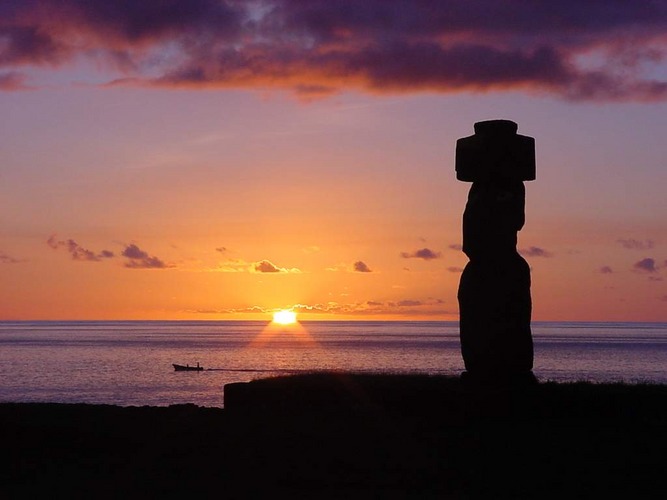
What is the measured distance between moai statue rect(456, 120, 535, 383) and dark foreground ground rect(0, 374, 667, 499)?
2.22 feet

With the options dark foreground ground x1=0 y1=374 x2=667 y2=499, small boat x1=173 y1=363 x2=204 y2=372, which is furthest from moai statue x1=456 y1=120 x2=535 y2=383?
small boat x1=173 y1=363 x2=204 y2=372

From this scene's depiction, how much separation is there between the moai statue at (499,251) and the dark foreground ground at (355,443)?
0.68 meters

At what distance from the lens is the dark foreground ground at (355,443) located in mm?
11367

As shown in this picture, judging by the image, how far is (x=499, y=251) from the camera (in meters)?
18.0

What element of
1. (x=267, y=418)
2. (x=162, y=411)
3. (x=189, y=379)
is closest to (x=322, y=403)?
(x=267, y=418)

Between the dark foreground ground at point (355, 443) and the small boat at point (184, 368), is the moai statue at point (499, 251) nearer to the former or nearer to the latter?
the dark foreground ground at point (355, 443)

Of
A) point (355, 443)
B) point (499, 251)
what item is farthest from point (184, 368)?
point (355, 443)

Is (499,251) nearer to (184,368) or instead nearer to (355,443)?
(355,443)

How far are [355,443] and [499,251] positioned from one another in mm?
5238

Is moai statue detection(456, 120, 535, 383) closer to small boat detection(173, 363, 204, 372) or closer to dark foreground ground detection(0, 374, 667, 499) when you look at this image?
dark foreground ground detection(0, 374, 667, 499)

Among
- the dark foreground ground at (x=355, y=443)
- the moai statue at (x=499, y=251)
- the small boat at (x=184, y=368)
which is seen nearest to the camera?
the dark foreground ground at (x=355, y=443)

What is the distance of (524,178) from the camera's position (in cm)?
1805

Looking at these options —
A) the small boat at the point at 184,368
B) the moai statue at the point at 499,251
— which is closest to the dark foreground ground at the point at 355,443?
the moai statue at the point at 499,251

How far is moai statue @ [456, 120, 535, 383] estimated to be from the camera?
17828 mm
